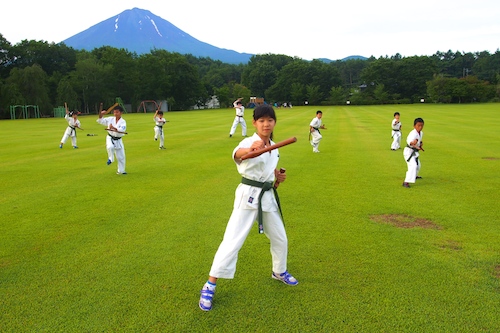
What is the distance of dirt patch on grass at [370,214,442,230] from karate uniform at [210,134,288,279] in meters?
3.56

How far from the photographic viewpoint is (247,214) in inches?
176

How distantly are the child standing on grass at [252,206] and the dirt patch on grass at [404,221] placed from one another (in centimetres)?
350

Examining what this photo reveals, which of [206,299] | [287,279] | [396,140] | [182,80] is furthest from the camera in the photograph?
[182,80]

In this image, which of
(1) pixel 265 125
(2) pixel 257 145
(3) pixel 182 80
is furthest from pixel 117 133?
(3) pixel 182 80

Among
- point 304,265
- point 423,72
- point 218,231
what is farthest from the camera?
point 423,72

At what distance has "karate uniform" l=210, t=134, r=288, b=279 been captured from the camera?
4.36m

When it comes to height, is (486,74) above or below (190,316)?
above

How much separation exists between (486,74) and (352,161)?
11890 centimetres

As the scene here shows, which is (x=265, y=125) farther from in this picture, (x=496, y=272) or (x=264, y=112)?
(x=496, y=272)

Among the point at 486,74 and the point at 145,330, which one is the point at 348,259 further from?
the point at 486,74

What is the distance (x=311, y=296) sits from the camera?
4551mm

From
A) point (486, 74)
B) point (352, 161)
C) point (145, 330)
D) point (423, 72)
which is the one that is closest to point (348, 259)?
point (145, 330)

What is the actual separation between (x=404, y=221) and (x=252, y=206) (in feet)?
14.0

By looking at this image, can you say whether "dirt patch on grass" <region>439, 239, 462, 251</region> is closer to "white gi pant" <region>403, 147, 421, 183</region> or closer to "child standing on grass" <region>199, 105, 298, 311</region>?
"child standing on grass" <region>199, 105, 298, 311</region>
